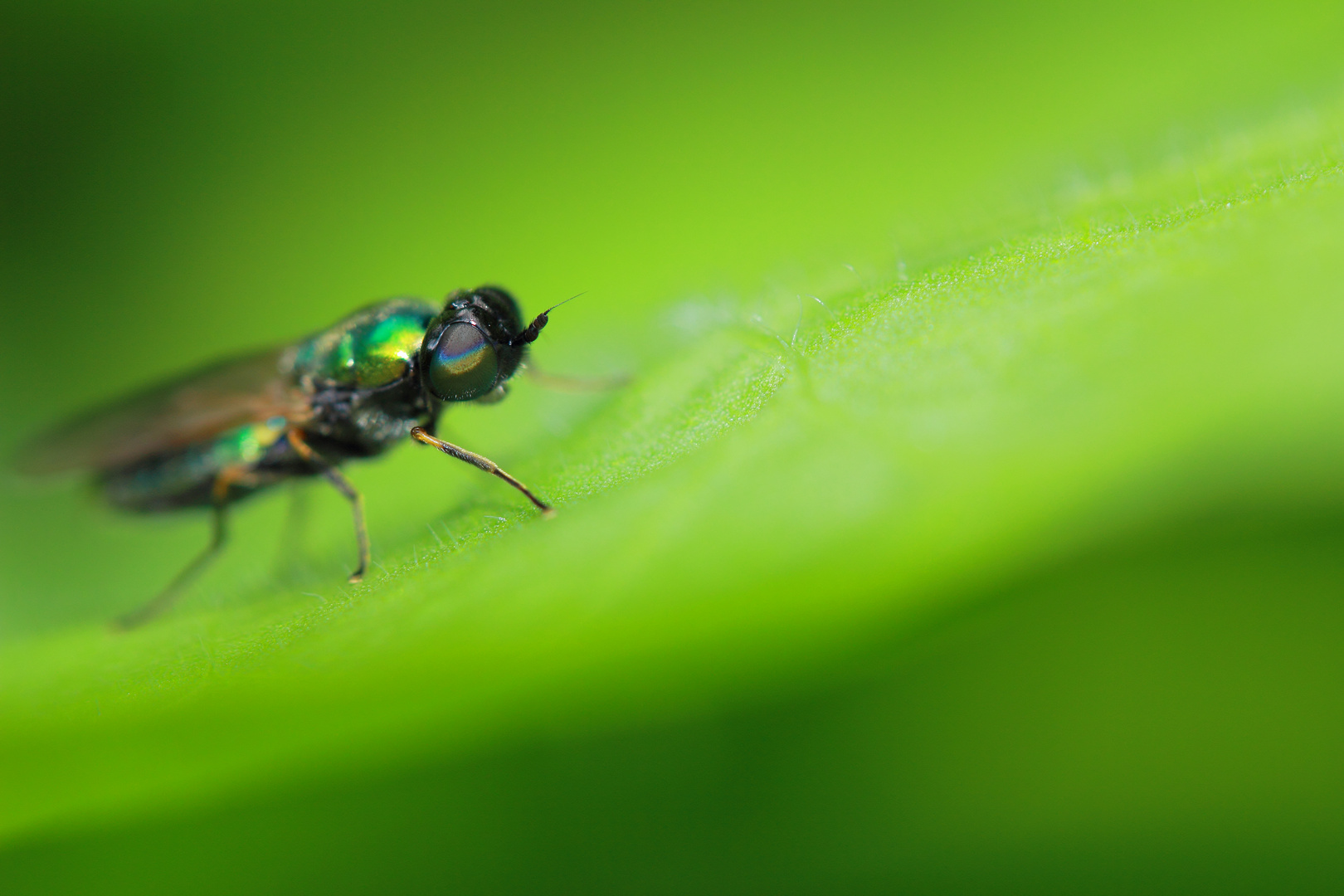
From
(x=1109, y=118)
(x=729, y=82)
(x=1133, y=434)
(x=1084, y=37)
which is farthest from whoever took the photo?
(x=729, y=82)

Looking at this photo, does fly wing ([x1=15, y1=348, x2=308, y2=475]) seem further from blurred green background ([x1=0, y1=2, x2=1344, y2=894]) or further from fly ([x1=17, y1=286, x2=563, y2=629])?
blurred green background ([x1=0, y1=2, x2=1344, y2=894])

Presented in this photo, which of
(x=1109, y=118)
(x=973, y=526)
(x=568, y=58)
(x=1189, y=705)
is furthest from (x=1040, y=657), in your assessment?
(x=568, y=58)

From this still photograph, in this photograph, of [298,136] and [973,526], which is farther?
[298,136]

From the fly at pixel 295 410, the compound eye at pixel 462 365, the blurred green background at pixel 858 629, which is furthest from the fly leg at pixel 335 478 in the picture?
the compound eye at pixel 462 365

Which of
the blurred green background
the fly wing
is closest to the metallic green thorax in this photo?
the fly wing

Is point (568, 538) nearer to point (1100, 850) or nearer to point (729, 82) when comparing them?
point (1100, 850)

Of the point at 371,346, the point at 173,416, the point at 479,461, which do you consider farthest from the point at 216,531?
the point at 479,461
